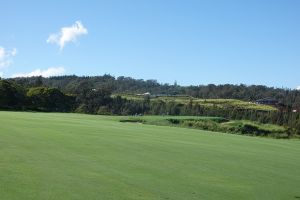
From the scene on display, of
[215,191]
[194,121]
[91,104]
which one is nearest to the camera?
[215,191]

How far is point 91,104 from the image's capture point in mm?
113500

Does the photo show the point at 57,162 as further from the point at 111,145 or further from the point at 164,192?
the point at 111,145

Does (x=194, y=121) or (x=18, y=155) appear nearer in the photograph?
(x=18, y=155)

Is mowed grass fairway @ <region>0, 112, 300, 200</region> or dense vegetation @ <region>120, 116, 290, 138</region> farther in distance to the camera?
dense vegetation @ <region>120, 116, 290, 138</region>

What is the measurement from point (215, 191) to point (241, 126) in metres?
48.0

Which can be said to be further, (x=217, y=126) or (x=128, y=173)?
(x=217, y=126)

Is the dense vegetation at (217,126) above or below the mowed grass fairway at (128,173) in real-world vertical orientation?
above

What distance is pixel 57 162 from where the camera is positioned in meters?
14.1

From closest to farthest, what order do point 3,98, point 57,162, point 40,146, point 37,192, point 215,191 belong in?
point 37,192 → point 215,191 → point 57,162 → point 40,146 → point 3,98

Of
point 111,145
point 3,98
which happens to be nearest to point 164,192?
point 111,145

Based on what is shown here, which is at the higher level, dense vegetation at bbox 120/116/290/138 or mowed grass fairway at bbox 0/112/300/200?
dense vegetation at bbox 120/116/290/138

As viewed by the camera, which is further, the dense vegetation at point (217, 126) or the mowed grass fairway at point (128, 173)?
the dense vegetation at point (217, 126)

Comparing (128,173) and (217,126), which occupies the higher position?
(217,126)

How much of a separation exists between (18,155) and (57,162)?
1.41m
